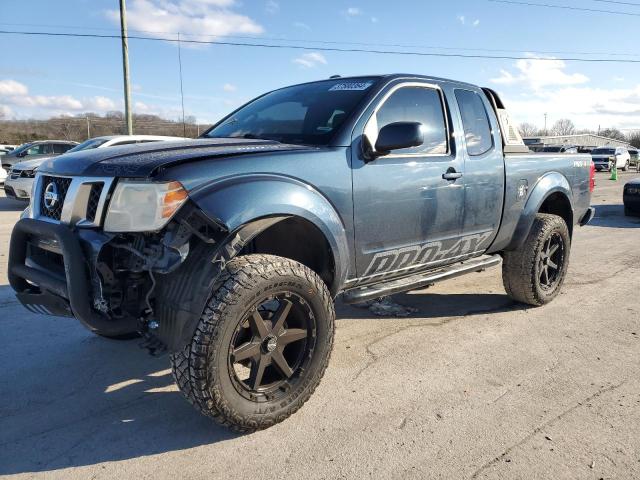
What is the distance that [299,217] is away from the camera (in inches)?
113

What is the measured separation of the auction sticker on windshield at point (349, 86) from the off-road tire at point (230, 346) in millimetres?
1469

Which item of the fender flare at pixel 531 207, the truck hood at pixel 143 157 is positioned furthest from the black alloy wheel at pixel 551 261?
the truck hood at pixel 143 157

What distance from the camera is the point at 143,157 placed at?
8.72 feet

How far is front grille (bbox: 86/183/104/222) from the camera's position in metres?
2.60

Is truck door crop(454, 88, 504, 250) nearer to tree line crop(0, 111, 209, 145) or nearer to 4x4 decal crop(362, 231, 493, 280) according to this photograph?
4x4 decal crop(362, 231, 493, 280)

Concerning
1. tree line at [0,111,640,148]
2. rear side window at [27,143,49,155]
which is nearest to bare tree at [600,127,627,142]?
tree line at [0,111,640,148]

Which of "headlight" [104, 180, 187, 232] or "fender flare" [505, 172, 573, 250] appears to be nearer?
"headlight" [104, 180, 187, 232]

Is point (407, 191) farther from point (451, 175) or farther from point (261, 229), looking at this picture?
point (261, 229)

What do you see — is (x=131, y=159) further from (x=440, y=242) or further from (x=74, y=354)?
(x=440, y=242)

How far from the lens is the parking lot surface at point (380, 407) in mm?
2457

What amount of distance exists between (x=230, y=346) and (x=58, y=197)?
1.24 meters

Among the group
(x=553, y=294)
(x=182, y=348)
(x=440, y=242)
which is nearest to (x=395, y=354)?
(x=440, y=242)

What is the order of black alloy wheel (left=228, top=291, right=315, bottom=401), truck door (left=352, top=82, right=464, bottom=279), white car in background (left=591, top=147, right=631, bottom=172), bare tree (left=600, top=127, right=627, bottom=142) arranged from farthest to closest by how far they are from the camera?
bare tree (left=600, top=127, right=627, bottom=142) → white car in background (left=591, top=147, right=631, bottom=172) → truck door (left=352, top=82, right=464, bottom=279) → black alloy wheel (left=228, top=291, right=315, bottom=401)

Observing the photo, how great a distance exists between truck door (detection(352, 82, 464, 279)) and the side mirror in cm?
13
